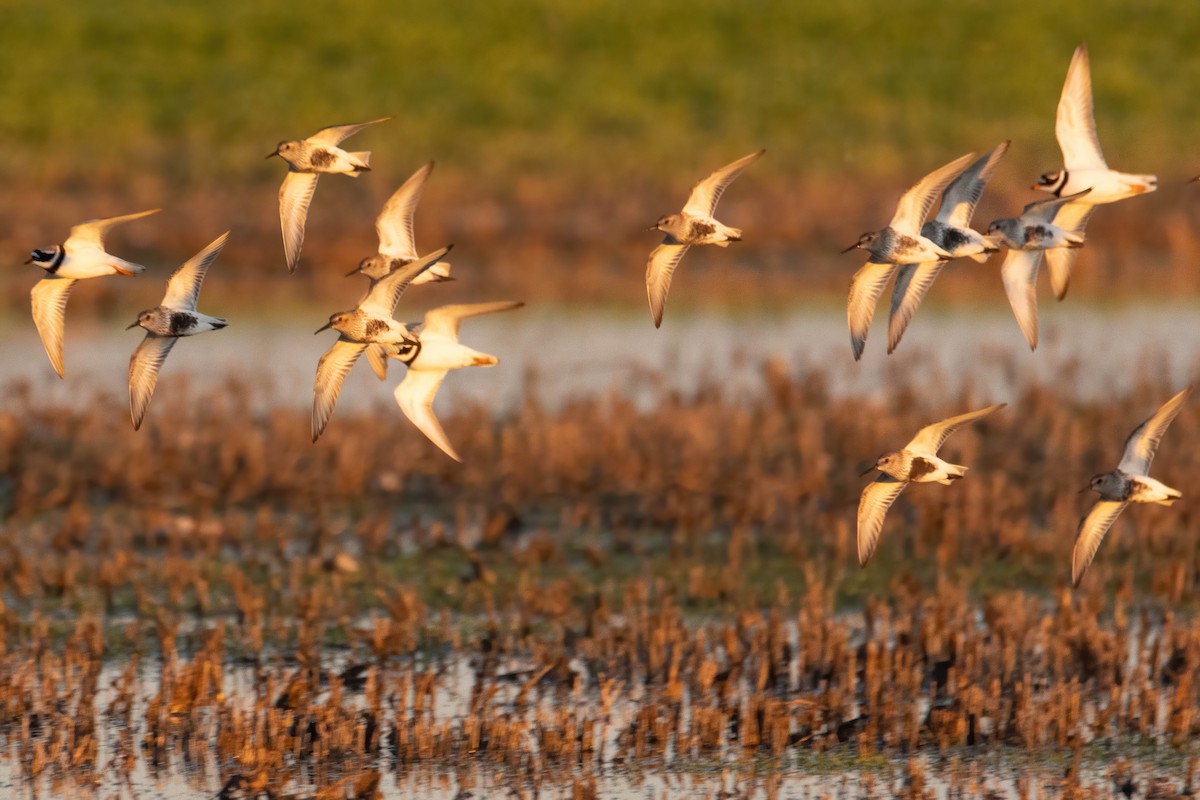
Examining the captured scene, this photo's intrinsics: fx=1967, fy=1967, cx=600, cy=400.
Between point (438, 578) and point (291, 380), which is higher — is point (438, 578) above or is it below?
below

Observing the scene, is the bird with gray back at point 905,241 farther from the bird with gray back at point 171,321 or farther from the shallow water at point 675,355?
the shallow water at point 675,355

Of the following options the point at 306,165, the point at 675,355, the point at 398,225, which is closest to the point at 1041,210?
the point at 398,225

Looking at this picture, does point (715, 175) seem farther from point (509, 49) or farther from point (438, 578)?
point (509, 49)

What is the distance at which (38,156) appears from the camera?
38125 mm

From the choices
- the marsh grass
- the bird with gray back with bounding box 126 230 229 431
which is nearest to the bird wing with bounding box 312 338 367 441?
the bird with gray back with bounding box 126 230 229 431

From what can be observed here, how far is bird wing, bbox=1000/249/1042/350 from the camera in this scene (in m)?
10.3

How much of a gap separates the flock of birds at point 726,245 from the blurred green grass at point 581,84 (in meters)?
24.6

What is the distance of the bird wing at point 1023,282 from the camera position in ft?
33.8

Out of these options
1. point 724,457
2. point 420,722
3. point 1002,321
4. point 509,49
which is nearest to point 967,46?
point 509,49

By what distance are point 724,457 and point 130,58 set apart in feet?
104

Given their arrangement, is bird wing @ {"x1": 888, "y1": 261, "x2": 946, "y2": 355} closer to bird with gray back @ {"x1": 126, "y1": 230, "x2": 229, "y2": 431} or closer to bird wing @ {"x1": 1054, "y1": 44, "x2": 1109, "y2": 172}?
bird wing @ {"x1": 1054, "y1": 44, "x2": 1109, "y2": 172}

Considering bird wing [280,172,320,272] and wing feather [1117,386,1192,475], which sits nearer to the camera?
wing feather [1117,386,1192,475]

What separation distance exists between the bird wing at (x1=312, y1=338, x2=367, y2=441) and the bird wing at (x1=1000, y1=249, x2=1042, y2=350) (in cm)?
343

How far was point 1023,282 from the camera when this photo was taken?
10516 millimetres
